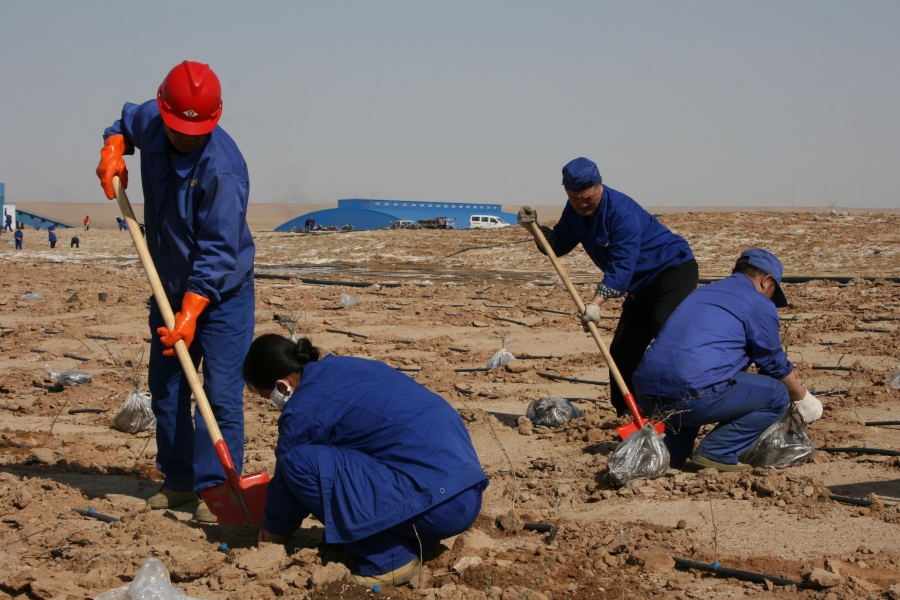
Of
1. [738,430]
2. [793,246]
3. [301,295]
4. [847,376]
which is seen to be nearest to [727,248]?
[793,246]

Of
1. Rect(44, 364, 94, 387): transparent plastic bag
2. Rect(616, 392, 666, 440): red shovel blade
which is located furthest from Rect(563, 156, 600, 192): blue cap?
Rect(44, 364, 94, 387): transparent plastic bag

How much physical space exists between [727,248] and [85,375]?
16.2 metres

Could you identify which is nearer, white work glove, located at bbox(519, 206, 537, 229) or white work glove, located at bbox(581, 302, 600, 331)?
white work glove, located at bbox(581, 302, 600, 331)

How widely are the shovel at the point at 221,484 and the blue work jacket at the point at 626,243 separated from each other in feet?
7.30

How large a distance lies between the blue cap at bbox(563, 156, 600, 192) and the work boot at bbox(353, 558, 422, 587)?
243 cm

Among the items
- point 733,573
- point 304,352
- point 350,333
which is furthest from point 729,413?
point 350,333

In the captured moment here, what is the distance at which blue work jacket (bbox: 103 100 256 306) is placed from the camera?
130 inches

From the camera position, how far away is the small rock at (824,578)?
270 centimetres

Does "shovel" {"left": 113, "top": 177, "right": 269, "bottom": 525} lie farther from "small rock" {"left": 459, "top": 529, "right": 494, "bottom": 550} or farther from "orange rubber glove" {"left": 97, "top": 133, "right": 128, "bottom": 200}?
"small rock" {"left": 459, "top": 529, "right": 494, "bottom": 550}

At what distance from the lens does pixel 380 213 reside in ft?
141

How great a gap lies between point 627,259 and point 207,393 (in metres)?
2.41

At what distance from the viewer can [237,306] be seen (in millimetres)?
3520

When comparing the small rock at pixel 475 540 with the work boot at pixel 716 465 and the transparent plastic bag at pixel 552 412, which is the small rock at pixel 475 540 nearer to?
the work boot at pixel 716 465

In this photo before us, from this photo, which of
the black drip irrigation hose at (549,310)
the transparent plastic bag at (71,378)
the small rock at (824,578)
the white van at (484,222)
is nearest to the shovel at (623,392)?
the small rock at (824,578)
